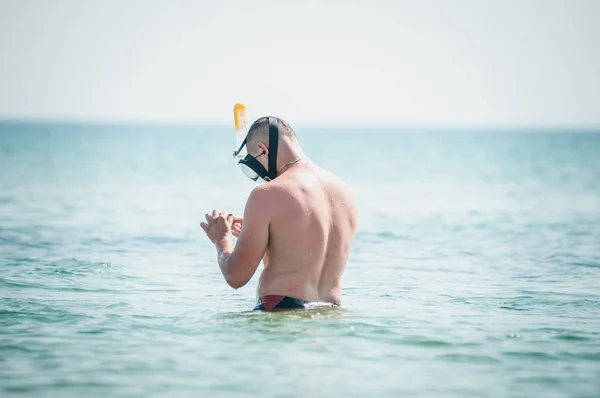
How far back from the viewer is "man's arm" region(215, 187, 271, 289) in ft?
18.0

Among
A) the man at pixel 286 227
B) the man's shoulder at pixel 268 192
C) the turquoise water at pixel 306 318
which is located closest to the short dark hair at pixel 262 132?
the man at pixel 286 227

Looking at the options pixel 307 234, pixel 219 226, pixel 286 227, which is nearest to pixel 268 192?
pixel 286 227

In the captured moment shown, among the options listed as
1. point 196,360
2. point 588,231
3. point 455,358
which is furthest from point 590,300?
point 588,231

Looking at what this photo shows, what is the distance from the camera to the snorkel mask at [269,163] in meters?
5.79

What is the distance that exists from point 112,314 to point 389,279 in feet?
11.4

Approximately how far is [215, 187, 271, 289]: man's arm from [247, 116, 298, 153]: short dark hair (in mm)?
458

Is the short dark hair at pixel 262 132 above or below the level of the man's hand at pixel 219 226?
above

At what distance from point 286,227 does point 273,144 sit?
613mm

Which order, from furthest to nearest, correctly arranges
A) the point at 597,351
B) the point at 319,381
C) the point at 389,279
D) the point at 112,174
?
the point at 112,174 < the point at 389,279 < the point at 597,351 < the point at 319,381

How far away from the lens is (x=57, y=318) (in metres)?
6.34

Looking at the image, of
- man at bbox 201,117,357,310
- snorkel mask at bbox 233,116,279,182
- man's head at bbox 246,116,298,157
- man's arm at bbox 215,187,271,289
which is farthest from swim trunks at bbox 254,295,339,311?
man's head at bbox 246,116,298,157

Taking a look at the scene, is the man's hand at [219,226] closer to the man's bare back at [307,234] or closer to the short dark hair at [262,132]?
the man's bare back at [307,234]

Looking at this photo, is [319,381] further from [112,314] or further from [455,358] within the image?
[112,314]

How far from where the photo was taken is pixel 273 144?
19.0ft
